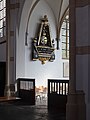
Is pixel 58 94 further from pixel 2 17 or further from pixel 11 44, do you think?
pixel 2 17

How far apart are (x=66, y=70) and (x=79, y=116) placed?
8.04m

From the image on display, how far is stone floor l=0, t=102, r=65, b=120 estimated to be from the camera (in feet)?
29.2

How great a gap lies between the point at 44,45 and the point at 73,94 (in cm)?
682

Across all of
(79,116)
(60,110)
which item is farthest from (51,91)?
(79,116)

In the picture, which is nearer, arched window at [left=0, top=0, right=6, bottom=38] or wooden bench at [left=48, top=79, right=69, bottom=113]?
wooden bench at [left=48, top=79, right=69, bottom=113]

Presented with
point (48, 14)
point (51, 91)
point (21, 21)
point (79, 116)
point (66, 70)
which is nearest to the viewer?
point (79, 116)

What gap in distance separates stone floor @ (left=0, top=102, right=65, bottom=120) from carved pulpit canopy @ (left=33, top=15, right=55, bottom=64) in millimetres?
3921

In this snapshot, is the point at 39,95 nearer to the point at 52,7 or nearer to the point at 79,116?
the point at 52,7

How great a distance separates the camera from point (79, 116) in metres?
8.34

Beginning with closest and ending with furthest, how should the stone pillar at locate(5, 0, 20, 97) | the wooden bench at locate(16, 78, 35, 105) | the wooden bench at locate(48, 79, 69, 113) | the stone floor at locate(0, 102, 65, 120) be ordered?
the stone floor at locate(0, 102, 65, 120)
the wooden bench at locate(48, 79, 69, 113)
the wooden bench at locate(16, 78, 35, 105)
the stone pillar at locate(5, 0, 20, 97)

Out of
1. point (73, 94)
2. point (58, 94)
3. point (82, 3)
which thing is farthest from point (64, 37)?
point (73, 94)

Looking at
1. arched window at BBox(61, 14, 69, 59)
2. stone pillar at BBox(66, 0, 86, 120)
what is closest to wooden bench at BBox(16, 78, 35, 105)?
stone pillar at BBox(66, 0, 86, 120)

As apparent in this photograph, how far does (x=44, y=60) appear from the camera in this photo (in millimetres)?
14898

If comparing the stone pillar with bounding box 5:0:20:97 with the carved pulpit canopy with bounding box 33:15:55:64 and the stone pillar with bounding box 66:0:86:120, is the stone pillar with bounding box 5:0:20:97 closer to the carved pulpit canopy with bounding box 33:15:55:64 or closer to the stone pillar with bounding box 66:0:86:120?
the carved pulpit canopy with bounding box 33:15:55:64
